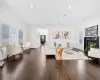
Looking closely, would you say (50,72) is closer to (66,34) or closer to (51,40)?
(51,40)

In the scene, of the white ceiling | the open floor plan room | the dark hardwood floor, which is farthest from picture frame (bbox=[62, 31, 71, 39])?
the dark hardwood floor

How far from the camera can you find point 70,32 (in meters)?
11.7

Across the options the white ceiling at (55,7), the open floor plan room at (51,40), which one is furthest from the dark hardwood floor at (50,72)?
the white ceiling at (55,7)

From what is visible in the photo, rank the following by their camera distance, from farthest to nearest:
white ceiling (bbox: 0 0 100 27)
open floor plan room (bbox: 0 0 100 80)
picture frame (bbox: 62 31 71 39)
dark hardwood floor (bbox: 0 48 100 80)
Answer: picture frame (bbox: 62 31 71 39) < white ceiling (bbox: 0 0 100 27) < open floor plan room (bbox: 0 0 100 80) < dark hardwood floor (bbox: 0 48 100 80)

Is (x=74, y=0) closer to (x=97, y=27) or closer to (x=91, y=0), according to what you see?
(x=91, y=0)

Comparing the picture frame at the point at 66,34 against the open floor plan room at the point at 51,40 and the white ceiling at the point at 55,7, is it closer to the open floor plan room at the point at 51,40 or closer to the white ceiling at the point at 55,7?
the open floor plan room at the point at 51,40

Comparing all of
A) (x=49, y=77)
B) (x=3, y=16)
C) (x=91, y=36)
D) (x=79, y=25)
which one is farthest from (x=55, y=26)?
(x=49, y=77)

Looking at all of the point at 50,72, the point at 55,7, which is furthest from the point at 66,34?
the point at 50,72

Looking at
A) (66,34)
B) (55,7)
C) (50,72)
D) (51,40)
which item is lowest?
(50,72)

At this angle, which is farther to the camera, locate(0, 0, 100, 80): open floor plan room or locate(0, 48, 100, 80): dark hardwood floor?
locate(0, 0, 100, 80): open floor plan room

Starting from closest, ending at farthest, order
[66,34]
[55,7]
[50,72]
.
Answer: [50,72] < [55,7] < [66,34]

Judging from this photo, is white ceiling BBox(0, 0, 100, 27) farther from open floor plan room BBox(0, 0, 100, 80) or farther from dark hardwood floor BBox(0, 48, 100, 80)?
dark hardwood floor BBox(0, 48, 100, 80)

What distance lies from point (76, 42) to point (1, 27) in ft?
27.0

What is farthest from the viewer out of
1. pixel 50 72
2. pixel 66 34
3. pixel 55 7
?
pixel 66 34
